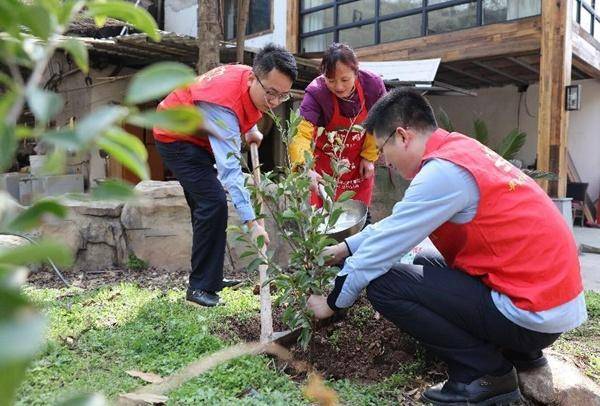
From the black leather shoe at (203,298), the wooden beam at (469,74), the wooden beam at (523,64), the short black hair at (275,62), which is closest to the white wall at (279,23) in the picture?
the wooden beam at (469,74)

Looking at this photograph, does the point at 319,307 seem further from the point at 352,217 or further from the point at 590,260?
the point at 590,260

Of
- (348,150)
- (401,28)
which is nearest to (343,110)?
(348,150)

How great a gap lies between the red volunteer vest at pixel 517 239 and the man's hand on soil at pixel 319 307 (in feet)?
2.26

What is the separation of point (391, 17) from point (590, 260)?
200 inches

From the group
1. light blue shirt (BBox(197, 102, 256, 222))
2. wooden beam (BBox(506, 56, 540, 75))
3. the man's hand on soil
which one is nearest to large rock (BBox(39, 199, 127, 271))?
light blue shirt (BBox(197, 102, 256, 222))

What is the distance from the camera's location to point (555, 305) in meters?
1.98

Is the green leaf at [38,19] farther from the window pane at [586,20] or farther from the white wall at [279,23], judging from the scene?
the white wall at [279,23]

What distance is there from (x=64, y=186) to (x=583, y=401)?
7.76 metres

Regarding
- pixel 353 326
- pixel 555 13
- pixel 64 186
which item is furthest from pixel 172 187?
pixel 555 13

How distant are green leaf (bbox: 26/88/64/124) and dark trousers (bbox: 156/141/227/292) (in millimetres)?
2613

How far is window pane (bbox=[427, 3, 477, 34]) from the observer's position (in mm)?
8352

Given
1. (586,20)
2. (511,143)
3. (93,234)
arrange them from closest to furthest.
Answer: (93,234) → (511,143) → (586,20)

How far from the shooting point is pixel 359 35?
9.65 m

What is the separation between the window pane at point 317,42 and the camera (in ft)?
32.8
